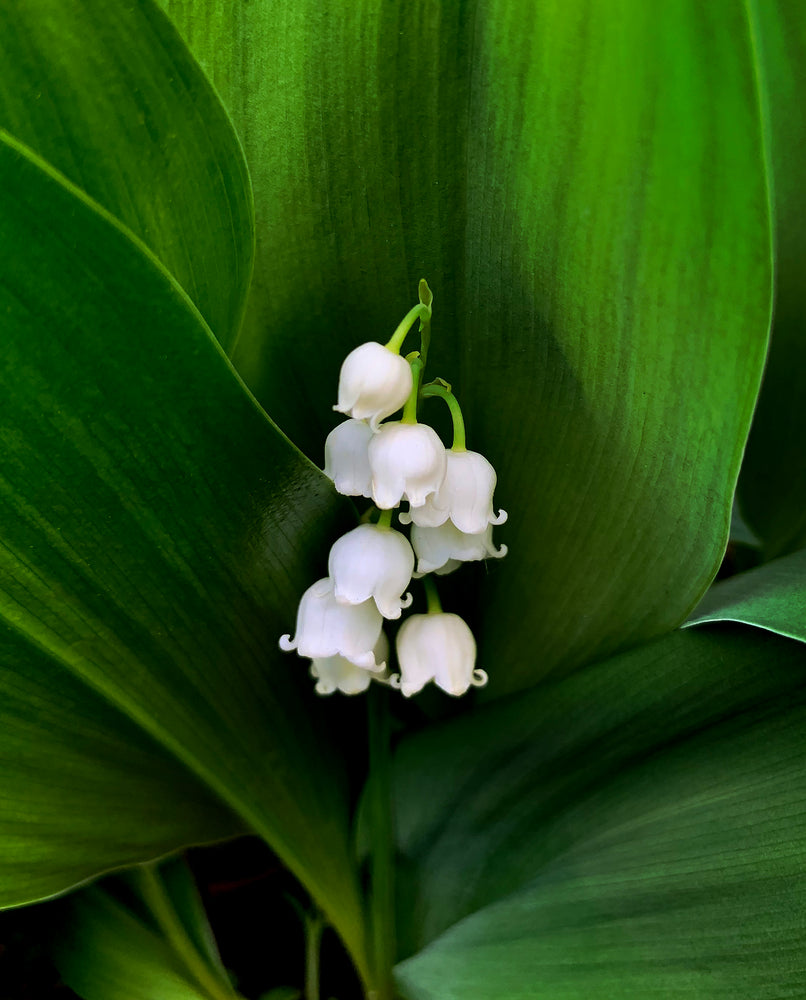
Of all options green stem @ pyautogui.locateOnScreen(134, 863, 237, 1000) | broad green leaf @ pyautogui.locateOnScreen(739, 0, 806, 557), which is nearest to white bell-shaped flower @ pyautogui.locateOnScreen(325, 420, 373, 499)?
green stem @ pyautogui.locateOnScreen(134, 863, 237, 1000)

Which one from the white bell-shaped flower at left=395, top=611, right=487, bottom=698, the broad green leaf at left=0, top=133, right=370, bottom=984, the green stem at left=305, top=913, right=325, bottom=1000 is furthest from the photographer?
the green stem at left=305, top=913, right=325, bottom=1000

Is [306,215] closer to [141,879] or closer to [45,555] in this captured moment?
[45,555]

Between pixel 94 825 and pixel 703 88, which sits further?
pixel 94 825

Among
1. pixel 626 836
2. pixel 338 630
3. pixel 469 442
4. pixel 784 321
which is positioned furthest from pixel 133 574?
pixel 784 321

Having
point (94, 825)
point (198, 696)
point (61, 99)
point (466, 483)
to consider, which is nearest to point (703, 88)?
point (466, 483)

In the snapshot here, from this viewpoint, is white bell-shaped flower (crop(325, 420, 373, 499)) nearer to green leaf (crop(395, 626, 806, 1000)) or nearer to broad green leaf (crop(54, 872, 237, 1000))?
green leaf (crop(395, 626, 806, 1000))
